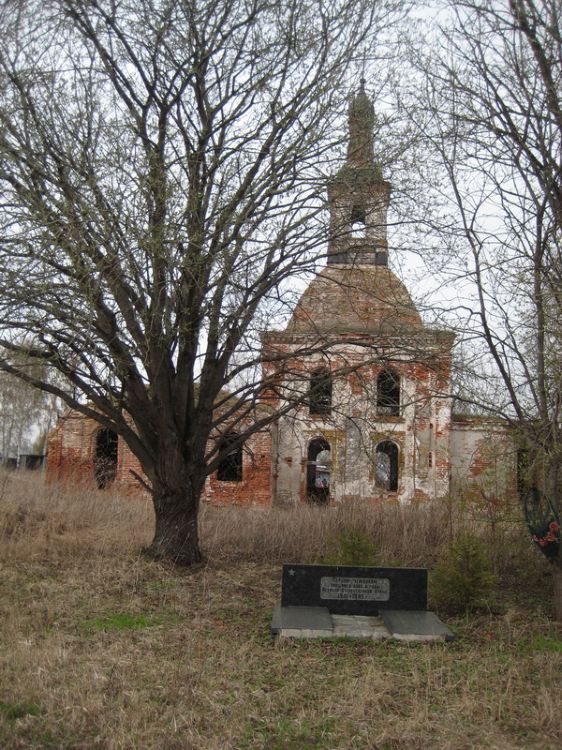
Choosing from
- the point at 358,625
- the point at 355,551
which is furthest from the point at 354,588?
the point at 355,551

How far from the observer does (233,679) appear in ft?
19.5

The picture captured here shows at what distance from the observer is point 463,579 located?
876 cm

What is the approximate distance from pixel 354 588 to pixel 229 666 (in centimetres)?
254

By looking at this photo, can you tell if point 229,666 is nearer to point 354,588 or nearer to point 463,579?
point 354,588

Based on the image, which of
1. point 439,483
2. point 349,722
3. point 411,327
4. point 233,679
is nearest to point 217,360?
point 411,327

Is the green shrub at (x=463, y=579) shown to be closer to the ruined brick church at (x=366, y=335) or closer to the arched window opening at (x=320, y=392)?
the ruined brick church at (x=366, y=335)

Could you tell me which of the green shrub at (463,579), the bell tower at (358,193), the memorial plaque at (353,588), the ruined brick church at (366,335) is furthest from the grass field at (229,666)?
the bell tower at (358,193)

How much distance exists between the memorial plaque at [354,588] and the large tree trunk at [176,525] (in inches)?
110

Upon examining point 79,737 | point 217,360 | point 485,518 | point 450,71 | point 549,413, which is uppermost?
point 450,71

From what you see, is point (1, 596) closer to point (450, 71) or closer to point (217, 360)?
point (217, 360)

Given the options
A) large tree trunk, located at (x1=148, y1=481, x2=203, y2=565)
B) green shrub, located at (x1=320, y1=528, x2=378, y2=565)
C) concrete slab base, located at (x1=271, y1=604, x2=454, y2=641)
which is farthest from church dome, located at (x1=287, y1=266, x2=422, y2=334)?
concrete slab base, located at (x1=271, y1=604, x2=454, y2=641)

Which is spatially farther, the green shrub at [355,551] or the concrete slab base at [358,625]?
the green shrub at [355,551]

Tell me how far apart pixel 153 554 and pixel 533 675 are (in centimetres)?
593

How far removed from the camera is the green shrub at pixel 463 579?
8.77m
